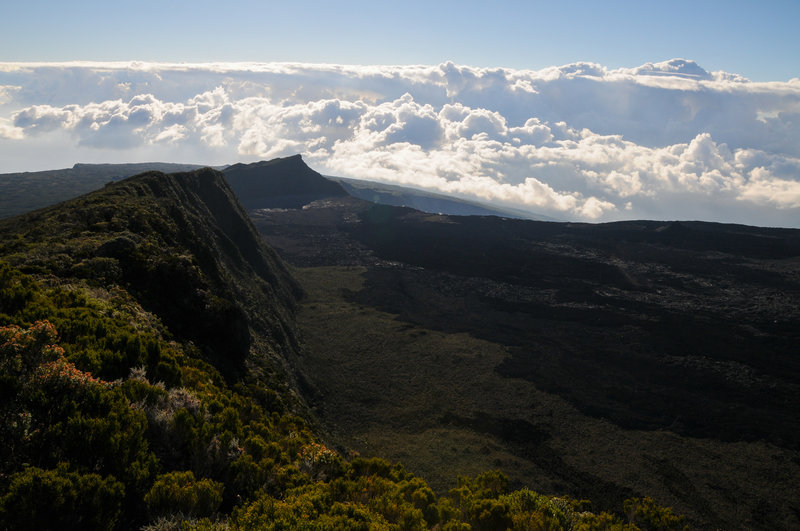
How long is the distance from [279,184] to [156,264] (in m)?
159

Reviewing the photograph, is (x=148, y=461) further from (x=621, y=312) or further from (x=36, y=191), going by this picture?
(x=36, y=191)

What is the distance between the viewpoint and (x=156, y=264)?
21906mm

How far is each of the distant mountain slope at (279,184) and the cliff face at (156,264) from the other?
4840 inches

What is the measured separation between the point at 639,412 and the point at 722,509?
12.0 meters

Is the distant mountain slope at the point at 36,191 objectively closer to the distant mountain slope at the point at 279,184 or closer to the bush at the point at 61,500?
the distant mountain slope at the point at 279,184

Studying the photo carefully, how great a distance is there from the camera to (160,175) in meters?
43.8

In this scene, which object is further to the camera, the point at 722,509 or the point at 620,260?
the point at 620,260

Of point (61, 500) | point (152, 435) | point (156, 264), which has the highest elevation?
point (156, 264)

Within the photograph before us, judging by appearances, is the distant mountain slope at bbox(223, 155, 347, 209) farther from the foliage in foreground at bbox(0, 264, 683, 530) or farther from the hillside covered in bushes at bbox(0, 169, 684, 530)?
the foliage in foreground at bbox(0, 264, 683, 530)

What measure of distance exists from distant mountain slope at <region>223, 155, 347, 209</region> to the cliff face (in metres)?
123

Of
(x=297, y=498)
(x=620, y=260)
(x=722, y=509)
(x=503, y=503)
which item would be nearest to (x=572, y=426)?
(x=722, y=509)

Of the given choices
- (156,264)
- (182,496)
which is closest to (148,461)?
(182,496)

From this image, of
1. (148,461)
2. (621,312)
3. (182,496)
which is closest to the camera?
(182,496)

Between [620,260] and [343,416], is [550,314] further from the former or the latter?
[343,416]
